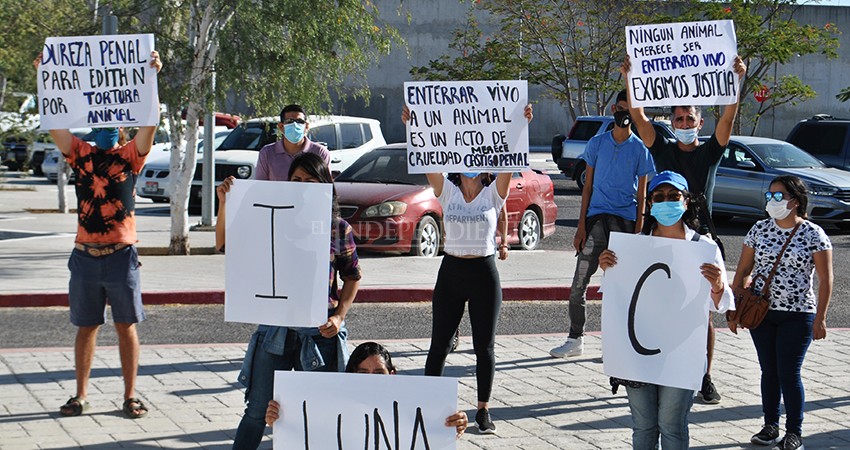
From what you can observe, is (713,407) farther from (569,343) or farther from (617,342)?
(617,342)

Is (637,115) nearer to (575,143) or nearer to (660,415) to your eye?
(660,415)

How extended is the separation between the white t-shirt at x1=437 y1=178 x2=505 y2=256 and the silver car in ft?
44.3

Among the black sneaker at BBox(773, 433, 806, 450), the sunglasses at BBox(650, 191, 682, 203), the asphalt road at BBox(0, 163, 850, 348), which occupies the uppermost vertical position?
the sunglasses at BBox(650, 191, 682, 203)

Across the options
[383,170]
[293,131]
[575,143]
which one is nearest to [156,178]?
[383,170]

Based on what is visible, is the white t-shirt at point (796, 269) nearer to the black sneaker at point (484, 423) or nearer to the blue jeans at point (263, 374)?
the black sneaker at point (484, 423)

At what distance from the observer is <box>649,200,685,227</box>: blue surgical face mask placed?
575cm

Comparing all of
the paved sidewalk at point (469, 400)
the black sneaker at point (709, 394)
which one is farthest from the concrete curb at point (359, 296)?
the black sneaker at point (709, 394)

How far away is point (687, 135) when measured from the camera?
793cm

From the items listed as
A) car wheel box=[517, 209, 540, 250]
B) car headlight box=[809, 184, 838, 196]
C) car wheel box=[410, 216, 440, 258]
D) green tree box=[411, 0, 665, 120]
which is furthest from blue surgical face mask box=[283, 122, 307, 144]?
green tree box=[411, 0, 665, 120]

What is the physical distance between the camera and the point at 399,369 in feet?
29.8

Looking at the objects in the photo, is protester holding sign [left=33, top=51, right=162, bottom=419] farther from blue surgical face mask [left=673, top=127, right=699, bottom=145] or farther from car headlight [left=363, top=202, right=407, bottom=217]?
car headlight [left=363, top=202, right=407, bottom=217]

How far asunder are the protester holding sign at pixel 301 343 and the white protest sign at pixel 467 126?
78.4 inches

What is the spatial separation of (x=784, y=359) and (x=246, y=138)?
16725 millimetres

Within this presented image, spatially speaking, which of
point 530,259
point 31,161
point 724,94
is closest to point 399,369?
point 724,94
